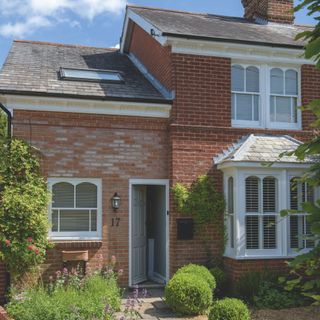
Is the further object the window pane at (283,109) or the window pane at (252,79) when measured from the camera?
the window pane at (283,109)

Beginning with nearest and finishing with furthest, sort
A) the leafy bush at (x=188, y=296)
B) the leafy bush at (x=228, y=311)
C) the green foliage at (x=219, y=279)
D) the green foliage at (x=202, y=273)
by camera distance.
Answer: the leafy bush at (x=228, y=311), the leafy bush at (x=188, y=296), the green foliage at (x=202, y=273), the green foliage at (x=219, y=279)

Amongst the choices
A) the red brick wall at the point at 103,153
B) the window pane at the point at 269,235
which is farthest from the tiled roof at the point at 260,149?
the red brick wall at the point at 103,153

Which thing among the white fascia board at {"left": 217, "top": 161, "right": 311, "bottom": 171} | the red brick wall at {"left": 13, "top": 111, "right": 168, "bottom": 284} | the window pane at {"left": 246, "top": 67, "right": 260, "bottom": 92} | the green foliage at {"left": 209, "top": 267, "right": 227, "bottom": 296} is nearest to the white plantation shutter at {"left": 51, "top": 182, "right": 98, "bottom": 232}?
the red brick wall at {"left": 13, "top": 111, "right": 168, "bottom": 284}

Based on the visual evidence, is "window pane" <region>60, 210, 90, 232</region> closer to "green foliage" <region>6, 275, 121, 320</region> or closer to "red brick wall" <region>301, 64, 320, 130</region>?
"green foliage" <region>6, 275, 121, 320</region>

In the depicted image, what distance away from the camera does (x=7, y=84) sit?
1016 centimetres

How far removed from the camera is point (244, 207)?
1026 centimetres

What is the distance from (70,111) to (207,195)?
352 centimetres

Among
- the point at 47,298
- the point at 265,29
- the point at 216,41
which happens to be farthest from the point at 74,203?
the point at 265,29

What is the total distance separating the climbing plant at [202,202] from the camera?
10.5 metres

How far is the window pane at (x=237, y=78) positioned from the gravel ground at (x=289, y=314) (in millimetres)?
5097

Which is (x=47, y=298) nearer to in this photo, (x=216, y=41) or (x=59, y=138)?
(x=59, y=138)

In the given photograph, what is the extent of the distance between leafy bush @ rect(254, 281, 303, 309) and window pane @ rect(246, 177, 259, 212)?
1643mm

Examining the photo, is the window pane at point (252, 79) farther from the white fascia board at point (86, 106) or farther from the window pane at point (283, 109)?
the white fascia board at point (86, 106)

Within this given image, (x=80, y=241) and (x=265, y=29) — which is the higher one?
(x=265, y=29)
